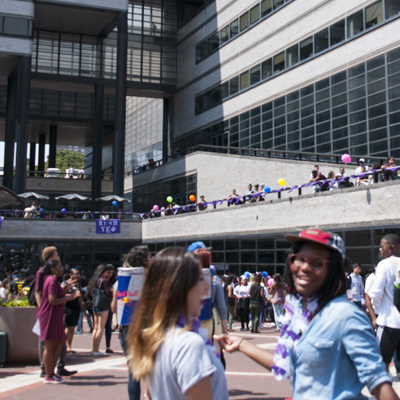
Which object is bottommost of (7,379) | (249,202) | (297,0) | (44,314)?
(7,379)

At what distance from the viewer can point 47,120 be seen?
175 feet

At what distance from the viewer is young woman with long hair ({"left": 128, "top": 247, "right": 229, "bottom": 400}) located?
7.61 ft

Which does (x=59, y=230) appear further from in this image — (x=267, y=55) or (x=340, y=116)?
(x=340, y=116)

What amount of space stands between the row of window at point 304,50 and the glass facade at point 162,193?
737 cm

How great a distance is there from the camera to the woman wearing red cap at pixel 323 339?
2.47 m

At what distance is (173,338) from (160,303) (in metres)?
0.17

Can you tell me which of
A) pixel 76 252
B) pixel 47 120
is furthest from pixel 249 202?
pixel 47 120

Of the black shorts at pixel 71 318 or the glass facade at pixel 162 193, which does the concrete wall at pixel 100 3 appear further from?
the black shorts at pixel 71 318

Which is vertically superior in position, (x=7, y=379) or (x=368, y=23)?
(x=368, y=23)

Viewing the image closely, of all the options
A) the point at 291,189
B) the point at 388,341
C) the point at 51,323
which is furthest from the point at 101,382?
the point at 291,189

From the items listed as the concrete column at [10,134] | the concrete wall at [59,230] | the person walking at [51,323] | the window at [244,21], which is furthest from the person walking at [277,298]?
the concrete column at [10,134]

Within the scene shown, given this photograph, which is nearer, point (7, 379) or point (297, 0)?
point (7, 379)

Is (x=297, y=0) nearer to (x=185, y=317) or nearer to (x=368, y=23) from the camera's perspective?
(x=368, y=23)

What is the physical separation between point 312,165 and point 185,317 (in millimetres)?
25050
